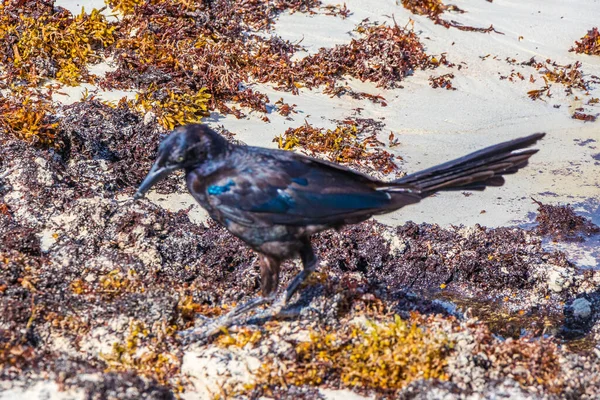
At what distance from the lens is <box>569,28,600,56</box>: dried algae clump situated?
9.41 meters

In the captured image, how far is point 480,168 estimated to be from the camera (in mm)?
4551

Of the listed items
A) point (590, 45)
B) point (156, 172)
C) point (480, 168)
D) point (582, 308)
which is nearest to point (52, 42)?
point (156, 172)

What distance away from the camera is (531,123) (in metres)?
8.27

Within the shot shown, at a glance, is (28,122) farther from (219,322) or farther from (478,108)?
(478,108)

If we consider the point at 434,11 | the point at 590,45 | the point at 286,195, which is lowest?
the point at 286,195

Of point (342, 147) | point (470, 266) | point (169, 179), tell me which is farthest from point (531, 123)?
point (169, 179)

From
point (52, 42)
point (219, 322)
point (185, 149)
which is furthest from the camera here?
point (52, 42)

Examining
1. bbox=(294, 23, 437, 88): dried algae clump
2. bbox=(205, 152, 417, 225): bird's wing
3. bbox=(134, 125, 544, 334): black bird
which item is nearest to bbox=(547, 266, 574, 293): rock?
bbox=(134, 125, 544, 334): black bird

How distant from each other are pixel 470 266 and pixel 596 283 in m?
1.01

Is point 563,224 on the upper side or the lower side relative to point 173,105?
lower

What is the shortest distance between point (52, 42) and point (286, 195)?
4755mm

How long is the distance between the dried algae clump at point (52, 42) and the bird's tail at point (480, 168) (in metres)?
4.49

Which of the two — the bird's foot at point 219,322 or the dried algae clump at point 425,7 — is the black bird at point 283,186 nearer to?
the bird's foot at point 219,322

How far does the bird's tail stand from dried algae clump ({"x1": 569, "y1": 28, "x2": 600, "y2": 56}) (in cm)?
557
